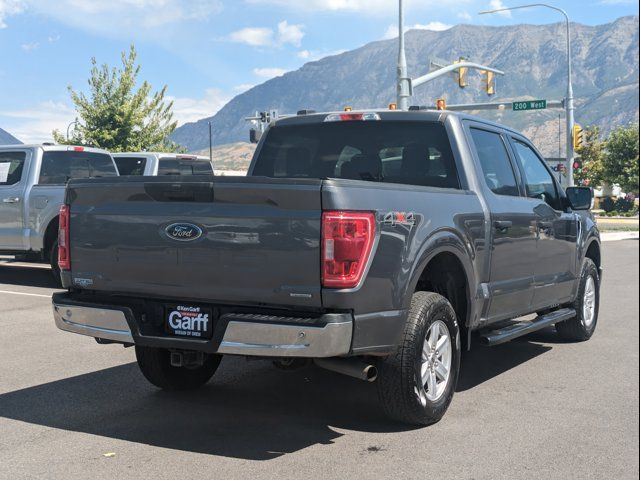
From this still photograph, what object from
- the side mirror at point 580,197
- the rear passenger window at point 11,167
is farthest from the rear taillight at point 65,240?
the rear passenger window at point 11,167

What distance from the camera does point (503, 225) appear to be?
5824 millimetres

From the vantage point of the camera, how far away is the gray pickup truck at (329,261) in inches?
163

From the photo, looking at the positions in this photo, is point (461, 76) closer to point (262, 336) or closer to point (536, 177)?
point (536, 177)

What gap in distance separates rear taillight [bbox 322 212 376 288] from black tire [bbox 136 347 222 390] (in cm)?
188

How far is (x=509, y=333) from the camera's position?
19.1 feet

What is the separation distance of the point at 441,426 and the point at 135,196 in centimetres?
236

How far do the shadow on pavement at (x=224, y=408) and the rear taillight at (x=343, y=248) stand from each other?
3.48ft

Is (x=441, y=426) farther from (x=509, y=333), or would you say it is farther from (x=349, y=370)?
(x=509, y=333)

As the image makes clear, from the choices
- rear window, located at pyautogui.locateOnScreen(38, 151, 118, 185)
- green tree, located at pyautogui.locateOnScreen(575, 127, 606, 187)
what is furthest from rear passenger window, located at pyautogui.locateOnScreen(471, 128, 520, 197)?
green tree, located at pyautogui.locateOnScreen(575, 127, 606, 187)

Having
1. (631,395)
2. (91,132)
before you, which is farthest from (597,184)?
(631,395)

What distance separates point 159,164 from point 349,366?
11.4 meters

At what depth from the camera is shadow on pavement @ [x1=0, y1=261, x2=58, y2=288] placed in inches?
508

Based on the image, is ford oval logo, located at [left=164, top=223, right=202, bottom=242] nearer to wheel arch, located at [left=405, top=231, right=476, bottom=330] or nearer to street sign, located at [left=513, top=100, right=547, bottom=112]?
wheel arch, located at [left=405, top=231, right=476, bottom=330]

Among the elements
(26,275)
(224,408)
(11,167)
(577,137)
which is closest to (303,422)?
(224,408)
